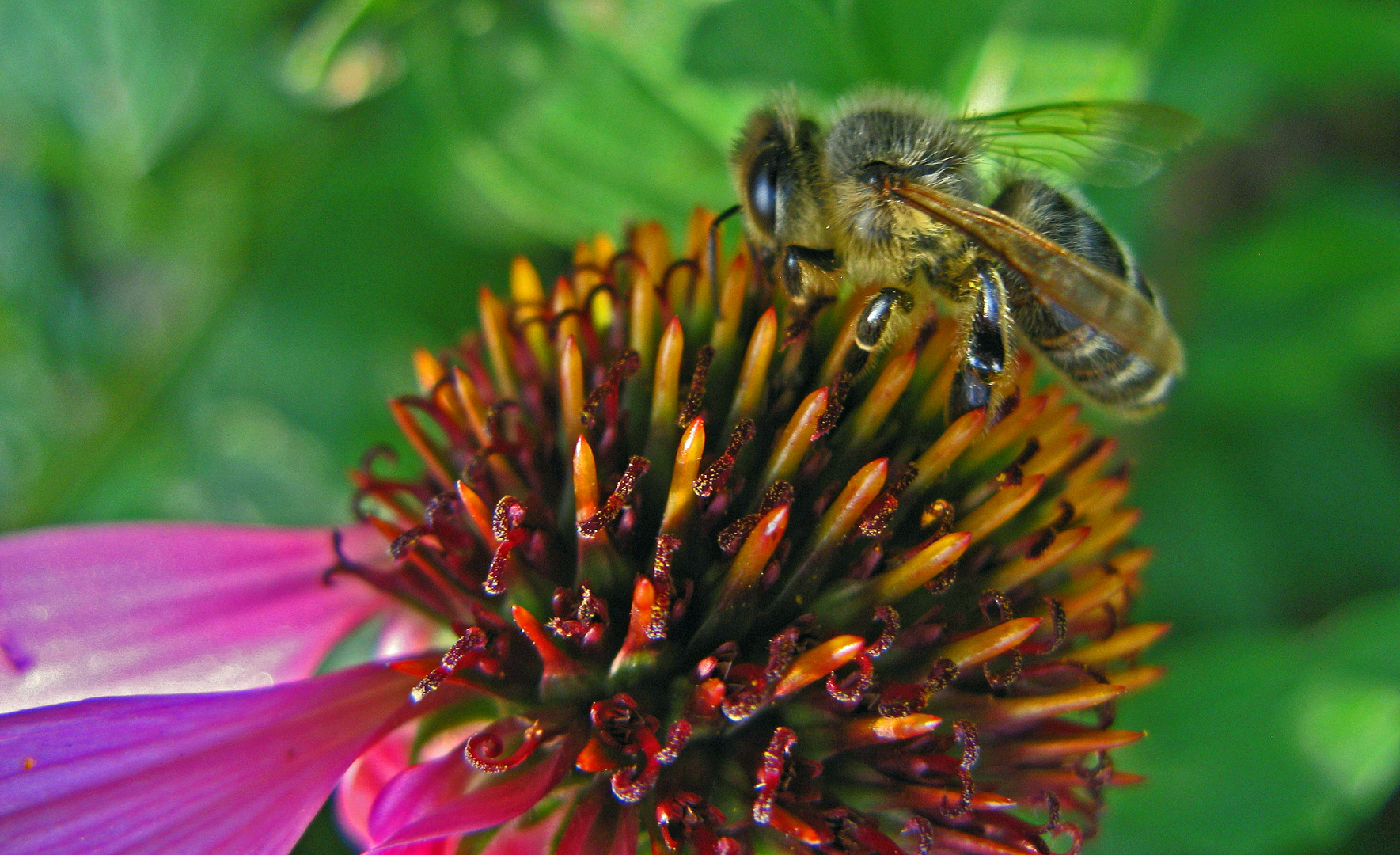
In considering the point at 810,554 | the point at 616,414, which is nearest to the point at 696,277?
the point at 616,414

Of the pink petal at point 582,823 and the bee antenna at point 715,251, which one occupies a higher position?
the bee antenna at point 715,251

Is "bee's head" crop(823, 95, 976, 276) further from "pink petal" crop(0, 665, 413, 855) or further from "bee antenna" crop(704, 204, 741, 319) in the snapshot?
"pink petal" crop(0, 665, 413, 855)

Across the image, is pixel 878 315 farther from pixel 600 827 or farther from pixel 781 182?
pixel 600 827

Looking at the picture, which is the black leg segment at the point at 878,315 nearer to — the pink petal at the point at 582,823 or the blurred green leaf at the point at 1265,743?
the pink petal at the point at 582,823

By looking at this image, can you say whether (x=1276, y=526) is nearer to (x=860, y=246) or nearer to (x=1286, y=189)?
(x=1286, y=189)

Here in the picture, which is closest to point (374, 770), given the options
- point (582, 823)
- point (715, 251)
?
point (582, 823)

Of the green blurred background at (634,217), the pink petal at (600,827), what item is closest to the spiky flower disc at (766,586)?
the pink petal at (600,827)
